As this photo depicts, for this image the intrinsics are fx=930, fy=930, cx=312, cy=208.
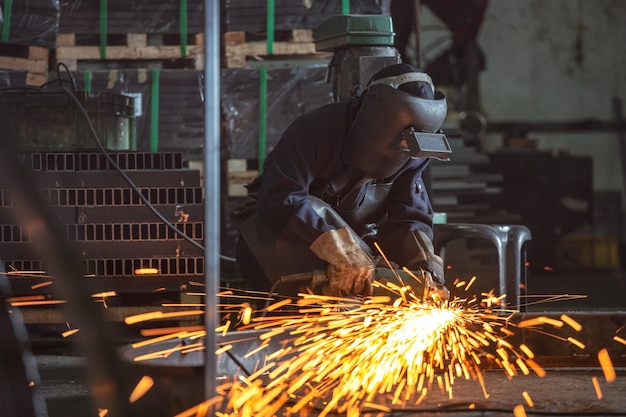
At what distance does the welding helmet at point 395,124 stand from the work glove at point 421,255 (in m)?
0.31

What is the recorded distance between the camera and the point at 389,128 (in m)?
3.75

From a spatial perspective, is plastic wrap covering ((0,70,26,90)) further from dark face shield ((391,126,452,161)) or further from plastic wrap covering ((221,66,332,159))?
dark face shield ((391,126,452,161))

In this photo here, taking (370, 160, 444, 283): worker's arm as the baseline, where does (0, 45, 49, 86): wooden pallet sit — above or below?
above

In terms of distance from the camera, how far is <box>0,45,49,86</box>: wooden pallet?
6.36 m

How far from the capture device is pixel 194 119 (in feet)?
20.6

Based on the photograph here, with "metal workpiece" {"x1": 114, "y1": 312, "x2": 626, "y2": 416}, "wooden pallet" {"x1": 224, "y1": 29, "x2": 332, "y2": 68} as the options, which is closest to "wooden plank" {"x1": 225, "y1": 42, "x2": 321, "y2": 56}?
"wooden pallet" {"x1": 224, "y1": 29, "x2": 332, "y2": 68}

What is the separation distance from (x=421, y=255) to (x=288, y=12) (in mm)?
2862

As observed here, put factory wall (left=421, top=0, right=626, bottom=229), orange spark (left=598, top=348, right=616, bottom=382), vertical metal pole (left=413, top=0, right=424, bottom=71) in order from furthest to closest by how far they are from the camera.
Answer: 1. factory wall (left=421, top=0, right=626, bottom=229)
2. vertical metal pole (left=413, top=0, right=424, bottom=71)
3. orange spark (left=598, top=348, right=616, bottom=382)

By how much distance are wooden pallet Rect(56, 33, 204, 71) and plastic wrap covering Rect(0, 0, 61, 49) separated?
0.33 ft

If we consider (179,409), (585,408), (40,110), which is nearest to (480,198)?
(40,110)

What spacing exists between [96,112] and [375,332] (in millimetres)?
2307

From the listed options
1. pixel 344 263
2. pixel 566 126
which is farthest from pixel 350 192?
pixel 566 126

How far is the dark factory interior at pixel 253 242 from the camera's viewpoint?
2.51 m

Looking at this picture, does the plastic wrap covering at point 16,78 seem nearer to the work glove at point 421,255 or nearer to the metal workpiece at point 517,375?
the work glove at point 421,255
